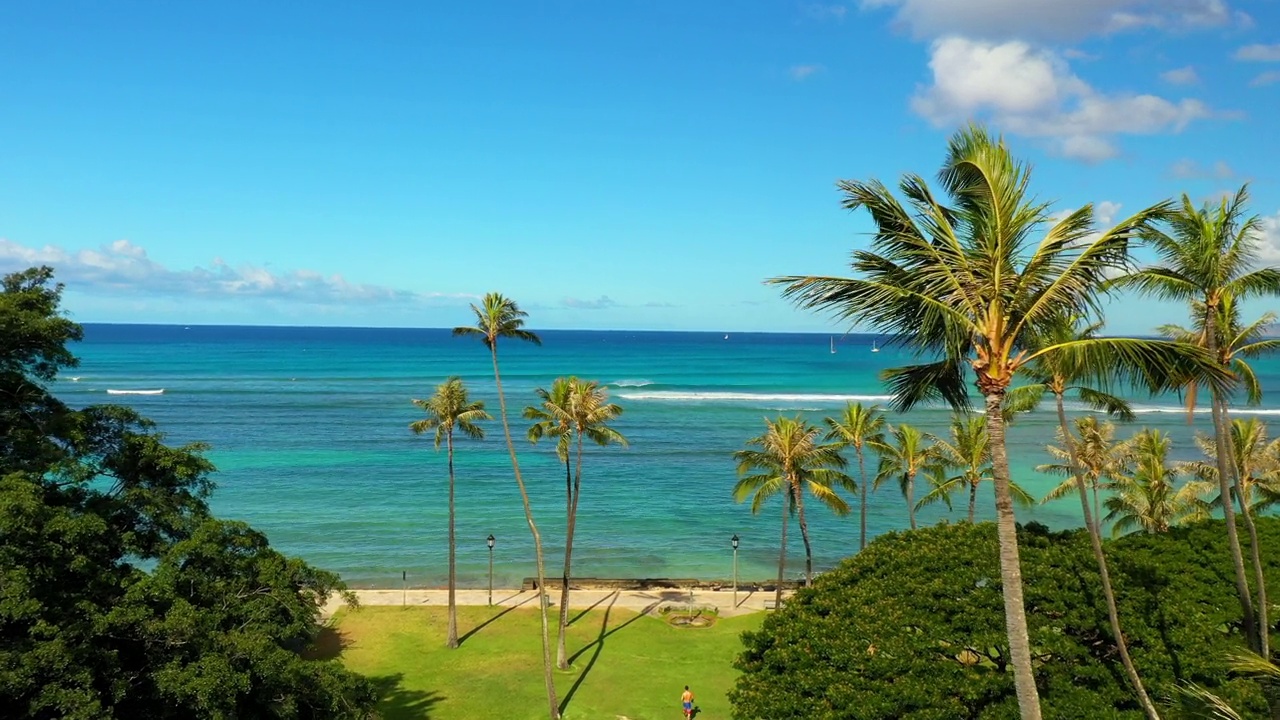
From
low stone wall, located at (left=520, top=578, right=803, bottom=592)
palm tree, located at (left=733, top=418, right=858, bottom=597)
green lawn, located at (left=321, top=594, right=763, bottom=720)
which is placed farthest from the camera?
low stone wall, located at (left=520, top=578, right=803, bottom=592)

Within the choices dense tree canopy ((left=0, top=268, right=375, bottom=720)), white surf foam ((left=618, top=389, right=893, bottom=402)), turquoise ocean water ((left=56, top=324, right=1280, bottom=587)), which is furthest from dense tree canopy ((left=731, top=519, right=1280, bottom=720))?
white surf foam ((left=618, top=389, right=893, bottom=402))

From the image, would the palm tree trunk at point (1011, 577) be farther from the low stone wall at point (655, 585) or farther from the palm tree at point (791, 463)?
the low stone wall at point (655, 585)

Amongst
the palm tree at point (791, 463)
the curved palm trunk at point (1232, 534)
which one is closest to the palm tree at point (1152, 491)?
the palm tree at point (791, 463)

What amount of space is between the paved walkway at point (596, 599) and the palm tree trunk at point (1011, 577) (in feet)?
68.6

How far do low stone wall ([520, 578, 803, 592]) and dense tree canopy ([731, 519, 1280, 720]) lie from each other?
18.3 meters

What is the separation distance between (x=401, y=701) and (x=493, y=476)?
1390 inches

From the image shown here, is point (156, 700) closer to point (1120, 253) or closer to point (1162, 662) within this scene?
point (1120, 253)

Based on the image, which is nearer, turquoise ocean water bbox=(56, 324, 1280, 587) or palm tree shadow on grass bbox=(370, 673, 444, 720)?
palm tree shadow on grass bbox=(370, 673, 444, 720)

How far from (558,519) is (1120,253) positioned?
1574 inches

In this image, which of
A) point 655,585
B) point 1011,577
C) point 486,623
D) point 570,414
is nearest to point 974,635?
point 1011,577

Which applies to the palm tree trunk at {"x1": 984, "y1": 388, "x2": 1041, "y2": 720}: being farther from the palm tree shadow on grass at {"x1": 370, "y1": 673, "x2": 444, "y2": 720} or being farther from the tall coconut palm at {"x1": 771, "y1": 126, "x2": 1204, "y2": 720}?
the palm tree shadow on grass at {"x1": 370, "y1": 673, "x2": 444, "y2": 720}

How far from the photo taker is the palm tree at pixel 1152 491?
25.1 metres

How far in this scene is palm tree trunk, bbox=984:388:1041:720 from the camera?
30.4 ft

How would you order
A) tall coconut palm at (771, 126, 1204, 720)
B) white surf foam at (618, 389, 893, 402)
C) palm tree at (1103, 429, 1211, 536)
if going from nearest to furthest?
tall coconut palm at (771, 126, 1204, 720), palm tree at (1103, 429, 1211, 536), white surf foam at (618, 389, 893, 402)
